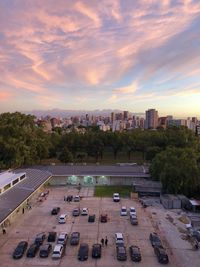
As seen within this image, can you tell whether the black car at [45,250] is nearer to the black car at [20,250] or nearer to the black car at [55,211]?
the black car at [20,250]

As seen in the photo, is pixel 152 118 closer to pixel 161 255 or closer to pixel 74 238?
pixel 74 238

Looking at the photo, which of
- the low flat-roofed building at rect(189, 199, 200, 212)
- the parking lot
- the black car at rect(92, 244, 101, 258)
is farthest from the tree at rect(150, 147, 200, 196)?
the black car at rect(92, 244, 101, 258)

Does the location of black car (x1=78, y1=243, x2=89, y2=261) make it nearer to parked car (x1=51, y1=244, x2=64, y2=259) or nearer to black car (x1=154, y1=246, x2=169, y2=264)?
parked car (x1=51, y1=244, x2=64, y2=259)

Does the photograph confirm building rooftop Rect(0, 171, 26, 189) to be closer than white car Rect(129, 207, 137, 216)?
No

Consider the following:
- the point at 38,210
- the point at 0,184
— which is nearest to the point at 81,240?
the point at 38,210

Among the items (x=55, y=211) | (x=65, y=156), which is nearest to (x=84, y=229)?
(x=55, y=211)

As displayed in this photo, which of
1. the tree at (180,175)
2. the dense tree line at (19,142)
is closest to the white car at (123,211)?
the tree at (180,175)
